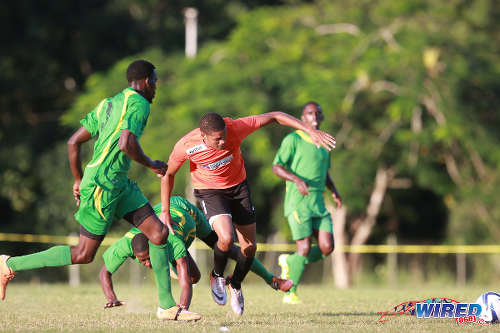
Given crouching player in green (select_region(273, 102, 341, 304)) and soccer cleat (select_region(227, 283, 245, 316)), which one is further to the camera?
crouching player in green (select_region(273, 102, 341, 304))

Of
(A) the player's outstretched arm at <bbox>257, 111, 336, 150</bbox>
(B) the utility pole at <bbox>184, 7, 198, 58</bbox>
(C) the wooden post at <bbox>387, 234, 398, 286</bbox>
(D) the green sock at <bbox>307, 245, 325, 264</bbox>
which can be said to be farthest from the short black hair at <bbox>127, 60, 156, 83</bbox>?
(B) the utility pole at <bbox>184, 7, 198, 58</bbox>

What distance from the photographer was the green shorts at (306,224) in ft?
38.0

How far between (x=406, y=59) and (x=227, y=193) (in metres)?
16.0

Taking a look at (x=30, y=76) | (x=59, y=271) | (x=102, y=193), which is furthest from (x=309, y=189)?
(x=30, y=76)

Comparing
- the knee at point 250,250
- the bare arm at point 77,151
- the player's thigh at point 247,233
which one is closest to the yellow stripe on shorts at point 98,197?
the bare arm at point 77,151

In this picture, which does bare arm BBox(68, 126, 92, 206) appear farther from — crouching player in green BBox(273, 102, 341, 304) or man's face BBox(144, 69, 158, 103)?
crouching player in green BBox(273, 102, 341, 304)

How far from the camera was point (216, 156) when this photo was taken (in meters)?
8.47

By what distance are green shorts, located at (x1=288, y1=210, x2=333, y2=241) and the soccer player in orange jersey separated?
2.52 meters

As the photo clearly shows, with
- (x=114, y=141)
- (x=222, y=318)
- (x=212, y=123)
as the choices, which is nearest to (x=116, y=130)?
(x=114, y=141)

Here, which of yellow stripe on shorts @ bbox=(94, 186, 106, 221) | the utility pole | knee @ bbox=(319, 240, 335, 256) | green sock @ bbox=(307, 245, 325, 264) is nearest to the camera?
yellow stripe on shorts @ bbox=(94, 186, 106, 221)

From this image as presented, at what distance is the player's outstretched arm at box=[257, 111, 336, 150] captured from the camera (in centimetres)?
763

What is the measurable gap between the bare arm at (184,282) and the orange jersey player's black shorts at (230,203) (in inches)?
21.0

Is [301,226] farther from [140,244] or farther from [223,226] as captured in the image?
[140,244]

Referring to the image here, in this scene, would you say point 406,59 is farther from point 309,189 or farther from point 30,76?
point 30,76
